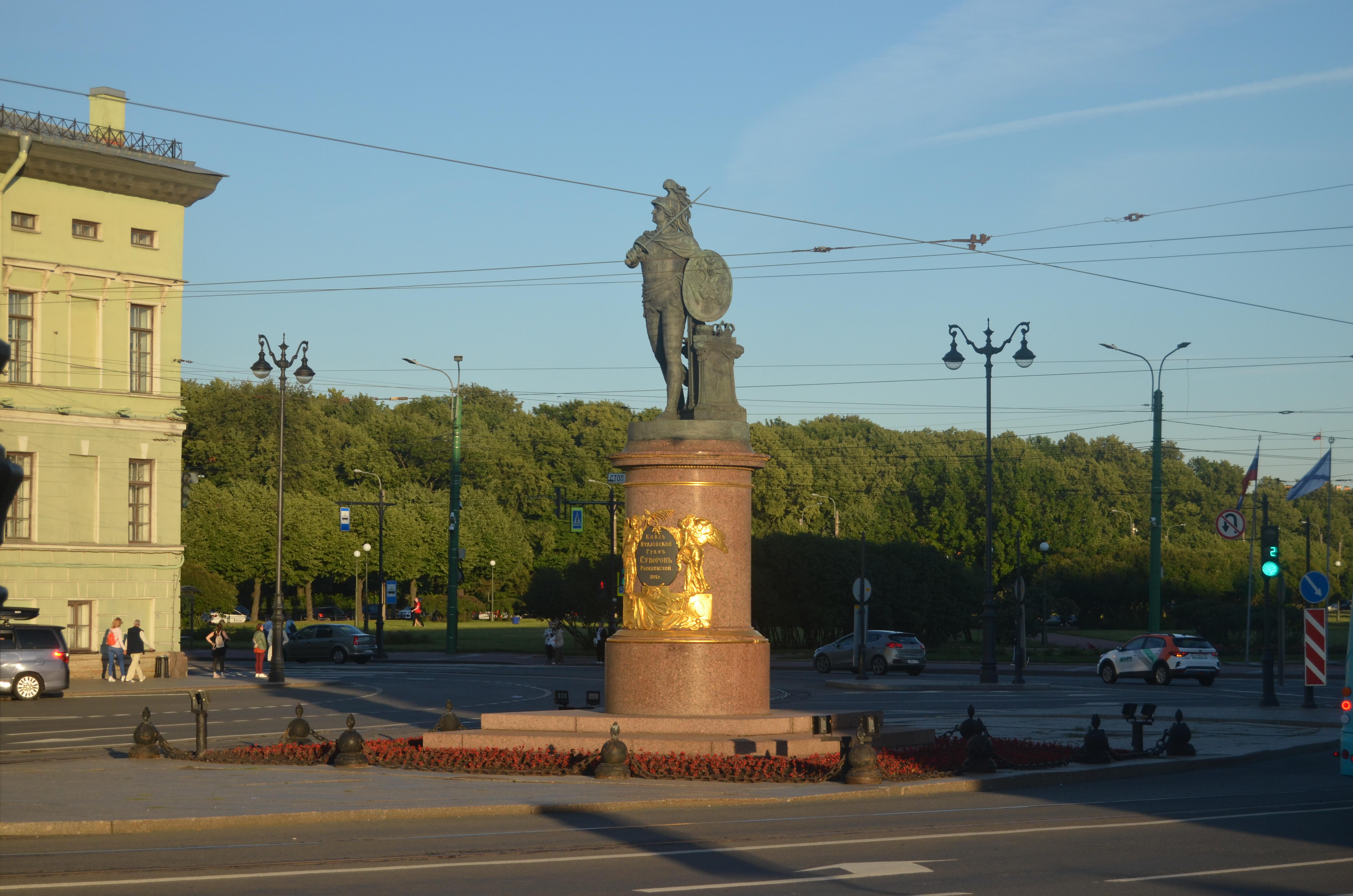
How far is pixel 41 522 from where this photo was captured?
42.1 m

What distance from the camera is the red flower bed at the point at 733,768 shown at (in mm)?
16672

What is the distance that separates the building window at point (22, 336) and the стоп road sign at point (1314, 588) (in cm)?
3348

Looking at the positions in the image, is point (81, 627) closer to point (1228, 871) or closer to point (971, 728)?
point (971, 728)

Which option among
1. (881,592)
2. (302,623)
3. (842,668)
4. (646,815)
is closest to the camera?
(646,815)

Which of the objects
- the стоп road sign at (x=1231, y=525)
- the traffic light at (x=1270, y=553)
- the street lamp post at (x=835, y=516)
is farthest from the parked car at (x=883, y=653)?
the street lamp post at (x=835, y=516)

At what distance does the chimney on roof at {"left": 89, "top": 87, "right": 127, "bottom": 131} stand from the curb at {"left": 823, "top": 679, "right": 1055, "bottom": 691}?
2697 cm

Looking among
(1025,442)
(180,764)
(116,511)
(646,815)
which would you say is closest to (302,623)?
(116,511)

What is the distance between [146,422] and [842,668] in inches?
946

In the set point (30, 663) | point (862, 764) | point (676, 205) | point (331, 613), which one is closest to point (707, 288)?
point (676, 205)

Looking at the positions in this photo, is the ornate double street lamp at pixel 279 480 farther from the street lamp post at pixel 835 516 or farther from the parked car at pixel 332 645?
the street lamp post at pixel 835 516

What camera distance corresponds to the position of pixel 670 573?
19188mm

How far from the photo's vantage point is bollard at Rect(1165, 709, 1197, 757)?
20.5 meters

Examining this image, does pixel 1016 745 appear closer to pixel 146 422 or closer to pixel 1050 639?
pixel 146 422

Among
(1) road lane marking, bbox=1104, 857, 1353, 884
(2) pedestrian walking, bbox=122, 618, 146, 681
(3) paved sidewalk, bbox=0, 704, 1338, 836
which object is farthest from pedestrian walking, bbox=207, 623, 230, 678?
(1) road lane marking, bbox=1104, 857, 1353, 884
